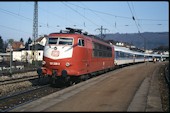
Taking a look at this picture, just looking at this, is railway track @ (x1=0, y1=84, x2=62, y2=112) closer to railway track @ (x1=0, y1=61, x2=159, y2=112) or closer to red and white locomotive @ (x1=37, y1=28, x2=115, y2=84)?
railway track @ (x1=0, y1=61, x2=159, y2=112)

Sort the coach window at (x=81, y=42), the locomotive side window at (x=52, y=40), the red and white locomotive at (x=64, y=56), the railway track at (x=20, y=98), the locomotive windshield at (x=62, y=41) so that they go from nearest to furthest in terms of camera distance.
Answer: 1. the railway track at (x=20, y=98)
2. the red and white locomotive at (x=64, y=56)
3. the locomotive windshield at (x=62, y=41)
4. the locomotive side window at (x=52, y=40)
5. the coach window at (x=81, y=42)

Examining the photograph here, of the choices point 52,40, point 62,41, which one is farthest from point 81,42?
point 52,40

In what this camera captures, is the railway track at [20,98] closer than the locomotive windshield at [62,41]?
Yes

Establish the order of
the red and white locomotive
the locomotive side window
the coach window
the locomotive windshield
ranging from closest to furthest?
the red and white locomotive < the locomotive windshield < the locomotive side window < the coach window

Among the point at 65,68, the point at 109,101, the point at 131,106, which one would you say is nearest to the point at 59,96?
the point at 109,101

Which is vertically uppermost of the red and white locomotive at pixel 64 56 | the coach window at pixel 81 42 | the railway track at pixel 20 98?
the coach window at pixel 81 42

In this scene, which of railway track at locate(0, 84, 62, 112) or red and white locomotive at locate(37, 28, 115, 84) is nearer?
railway track at locate(0, 84, 62, 112)

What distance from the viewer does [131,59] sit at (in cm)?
5441

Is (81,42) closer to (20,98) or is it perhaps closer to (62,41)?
(62,41)

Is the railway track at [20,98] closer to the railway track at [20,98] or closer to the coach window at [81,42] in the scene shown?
the railway track at [20,98]

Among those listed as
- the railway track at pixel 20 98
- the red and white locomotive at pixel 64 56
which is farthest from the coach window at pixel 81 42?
the railway track at pixel 20 98

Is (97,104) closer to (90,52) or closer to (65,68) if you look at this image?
(65,68)

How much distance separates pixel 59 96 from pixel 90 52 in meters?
8.69

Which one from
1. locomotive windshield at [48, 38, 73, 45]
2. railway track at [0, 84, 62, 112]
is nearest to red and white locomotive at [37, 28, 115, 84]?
locomotive windshield at [48, 38, 73, 45]
